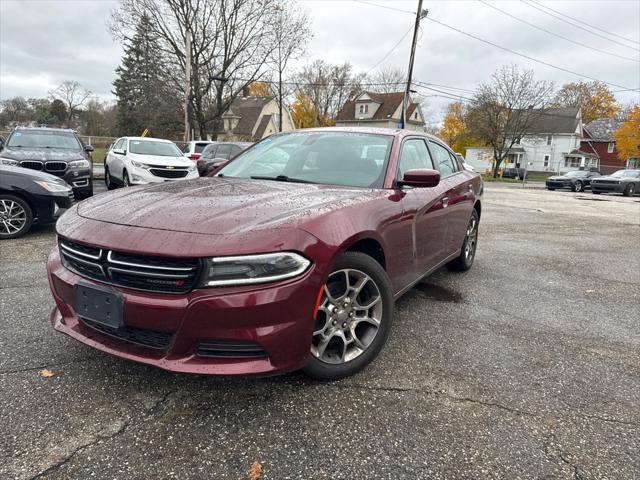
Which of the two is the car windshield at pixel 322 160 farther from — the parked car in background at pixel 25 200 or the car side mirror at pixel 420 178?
the parked car in background at pixel 25 200

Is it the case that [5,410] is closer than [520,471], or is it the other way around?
[520,471]

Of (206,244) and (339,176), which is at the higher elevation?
(339,176)

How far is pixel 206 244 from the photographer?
1974 mm

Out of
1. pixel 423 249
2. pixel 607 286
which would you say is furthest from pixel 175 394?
pixel 607 286

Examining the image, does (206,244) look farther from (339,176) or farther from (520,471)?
(520,471)

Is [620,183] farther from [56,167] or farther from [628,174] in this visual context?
[56,167]

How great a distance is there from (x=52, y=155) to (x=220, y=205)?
7887 mm

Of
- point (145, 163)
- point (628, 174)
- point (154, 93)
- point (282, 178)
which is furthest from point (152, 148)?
point (628, 174)

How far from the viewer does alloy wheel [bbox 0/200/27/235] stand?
5848 mm

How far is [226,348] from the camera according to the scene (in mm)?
2027

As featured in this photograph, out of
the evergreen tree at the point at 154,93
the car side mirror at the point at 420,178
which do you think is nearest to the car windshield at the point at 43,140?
the car side mirror at the point at 420,178

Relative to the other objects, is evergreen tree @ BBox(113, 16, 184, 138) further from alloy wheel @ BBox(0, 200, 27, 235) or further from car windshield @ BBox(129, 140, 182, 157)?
alloy wheel @ BBox(0, 200, 27, 235)

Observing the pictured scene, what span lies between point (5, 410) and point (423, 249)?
9.37 feet

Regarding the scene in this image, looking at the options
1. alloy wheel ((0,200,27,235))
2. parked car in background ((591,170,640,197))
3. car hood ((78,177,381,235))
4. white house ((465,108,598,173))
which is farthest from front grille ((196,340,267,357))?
white house ((465,108,598,173))
